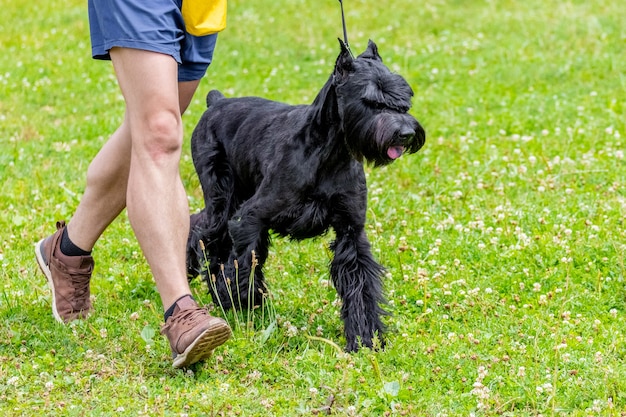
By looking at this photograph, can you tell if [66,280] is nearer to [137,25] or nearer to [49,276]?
[49,276]

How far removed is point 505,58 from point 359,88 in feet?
21.8

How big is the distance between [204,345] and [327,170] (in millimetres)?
1165

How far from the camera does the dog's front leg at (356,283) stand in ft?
15.8

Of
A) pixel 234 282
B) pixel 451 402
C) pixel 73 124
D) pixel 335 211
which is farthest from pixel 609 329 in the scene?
pixel 73 124

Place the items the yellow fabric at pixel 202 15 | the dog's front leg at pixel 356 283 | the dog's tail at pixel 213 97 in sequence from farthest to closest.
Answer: the dog's tail at pixel 213 97 < the dog's front leg at pixel 356 283 < the yellow fabric at pixel 202 15

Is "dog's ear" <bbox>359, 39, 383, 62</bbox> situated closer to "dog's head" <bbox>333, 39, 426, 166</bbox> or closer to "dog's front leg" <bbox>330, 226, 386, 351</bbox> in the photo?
"dog's head" <bbox>333, 39, 426, 166</bbox>

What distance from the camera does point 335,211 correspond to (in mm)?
4855

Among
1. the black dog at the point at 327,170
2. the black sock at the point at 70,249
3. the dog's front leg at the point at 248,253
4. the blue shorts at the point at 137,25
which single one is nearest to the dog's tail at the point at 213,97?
the black dog at the point at 327,170

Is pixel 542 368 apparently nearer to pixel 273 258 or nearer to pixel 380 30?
pixel 273 258

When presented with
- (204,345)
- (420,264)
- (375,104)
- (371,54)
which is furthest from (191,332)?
(420,264)

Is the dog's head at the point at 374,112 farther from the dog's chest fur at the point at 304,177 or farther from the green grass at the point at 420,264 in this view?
the green grass at the point at 420,264

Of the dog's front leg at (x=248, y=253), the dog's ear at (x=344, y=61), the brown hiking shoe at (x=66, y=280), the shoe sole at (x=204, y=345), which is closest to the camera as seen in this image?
the shoe sole at (x=204, y=345)

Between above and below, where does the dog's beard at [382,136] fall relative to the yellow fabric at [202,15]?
below

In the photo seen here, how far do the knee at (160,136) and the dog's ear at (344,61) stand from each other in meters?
0.84
